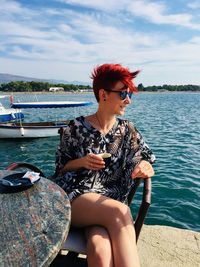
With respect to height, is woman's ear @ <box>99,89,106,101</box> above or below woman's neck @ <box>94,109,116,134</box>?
above

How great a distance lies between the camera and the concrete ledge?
3.54 metres

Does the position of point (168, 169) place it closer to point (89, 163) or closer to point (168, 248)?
point (168, 248)

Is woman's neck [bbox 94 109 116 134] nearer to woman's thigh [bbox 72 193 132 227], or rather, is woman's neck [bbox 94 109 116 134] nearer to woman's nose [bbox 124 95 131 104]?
woman's nose [bbox 124 95 131 104]

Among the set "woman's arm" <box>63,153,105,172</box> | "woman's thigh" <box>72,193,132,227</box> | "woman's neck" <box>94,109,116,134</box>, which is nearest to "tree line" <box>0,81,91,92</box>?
"woman's neck" <box>94,109,116,134</box>

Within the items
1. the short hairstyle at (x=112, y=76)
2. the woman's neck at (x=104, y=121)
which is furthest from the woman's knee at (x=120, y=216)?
the short hairstyle at (x=112, y=76)

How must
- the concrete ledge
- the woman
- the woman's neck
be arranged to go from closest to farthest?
the woman → the woman's neck → the concrete ledge

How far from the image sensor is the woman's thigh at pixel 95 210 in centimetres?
254

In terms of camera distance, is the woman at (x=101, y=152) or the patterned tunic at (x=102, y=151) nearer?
the woman at (x=101, y=152)

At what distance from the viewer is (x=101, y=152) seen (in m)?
3.18

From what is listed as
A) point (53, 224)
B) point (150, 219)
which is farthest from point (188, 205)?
point (53, 224)

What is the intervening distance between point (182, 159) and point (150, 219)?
6.44m

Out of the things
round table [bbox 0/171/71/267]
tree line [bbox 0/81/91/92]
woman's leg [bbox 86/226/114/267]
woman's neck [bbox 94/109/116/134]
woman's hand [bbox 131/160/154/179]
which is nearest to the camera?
round table [bbox 0/171/71/267]

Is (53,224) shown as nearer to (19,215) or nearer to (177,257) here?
(19,215)

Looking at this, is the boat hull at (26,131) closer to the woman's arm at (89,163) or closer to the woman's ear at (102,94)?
the woman's ear at (102,94)
